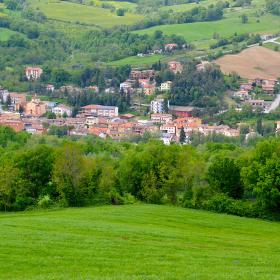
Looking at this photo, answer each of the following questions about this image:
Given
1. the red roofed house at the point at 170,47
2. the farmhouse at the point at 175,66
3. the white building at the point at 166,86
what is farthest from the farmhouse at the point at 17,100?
the red roofed house at the point at 170,47

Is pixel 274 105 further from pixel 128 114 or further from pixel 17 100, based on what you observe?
pixel 17 100

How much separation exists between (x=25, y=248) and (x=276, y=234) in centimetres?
1543

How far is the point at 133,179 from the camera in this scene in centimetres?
5206

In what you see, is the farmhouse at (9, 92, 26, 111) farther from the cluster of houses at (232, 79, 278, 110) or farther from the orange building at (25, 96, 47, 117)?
the cluster of houses at (232, 79, 278, 110)

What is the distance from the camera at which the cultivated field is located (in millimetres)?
148625

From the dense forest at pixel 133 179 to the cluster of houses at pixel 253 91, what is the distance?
7735 cm

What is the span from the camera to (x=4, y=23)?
18250cm

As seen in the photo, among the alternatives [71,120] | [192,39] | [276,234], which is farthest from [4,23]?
[276,234]

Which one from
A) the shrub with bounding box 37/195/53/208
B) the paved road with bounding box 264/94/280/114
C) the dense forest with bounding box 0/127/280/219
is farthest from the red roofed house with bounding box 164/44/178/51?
the shrub with bounding box 37/195/53/208

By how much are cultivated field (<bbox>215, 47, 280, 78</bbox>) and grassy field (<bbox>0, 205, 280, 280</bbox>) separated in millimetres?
110385

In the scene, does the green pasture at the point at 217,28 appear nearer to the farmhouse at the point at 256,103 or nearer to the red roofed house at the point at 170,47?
the red roofed house at the point at 170,47

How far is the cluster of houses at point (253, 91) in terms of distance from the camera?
129125mm

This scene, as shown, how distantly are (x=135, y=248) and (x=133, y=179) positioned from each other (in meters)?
23.7

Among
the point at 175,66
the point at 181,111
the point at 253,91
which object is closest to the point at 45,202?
the point at 181,111
